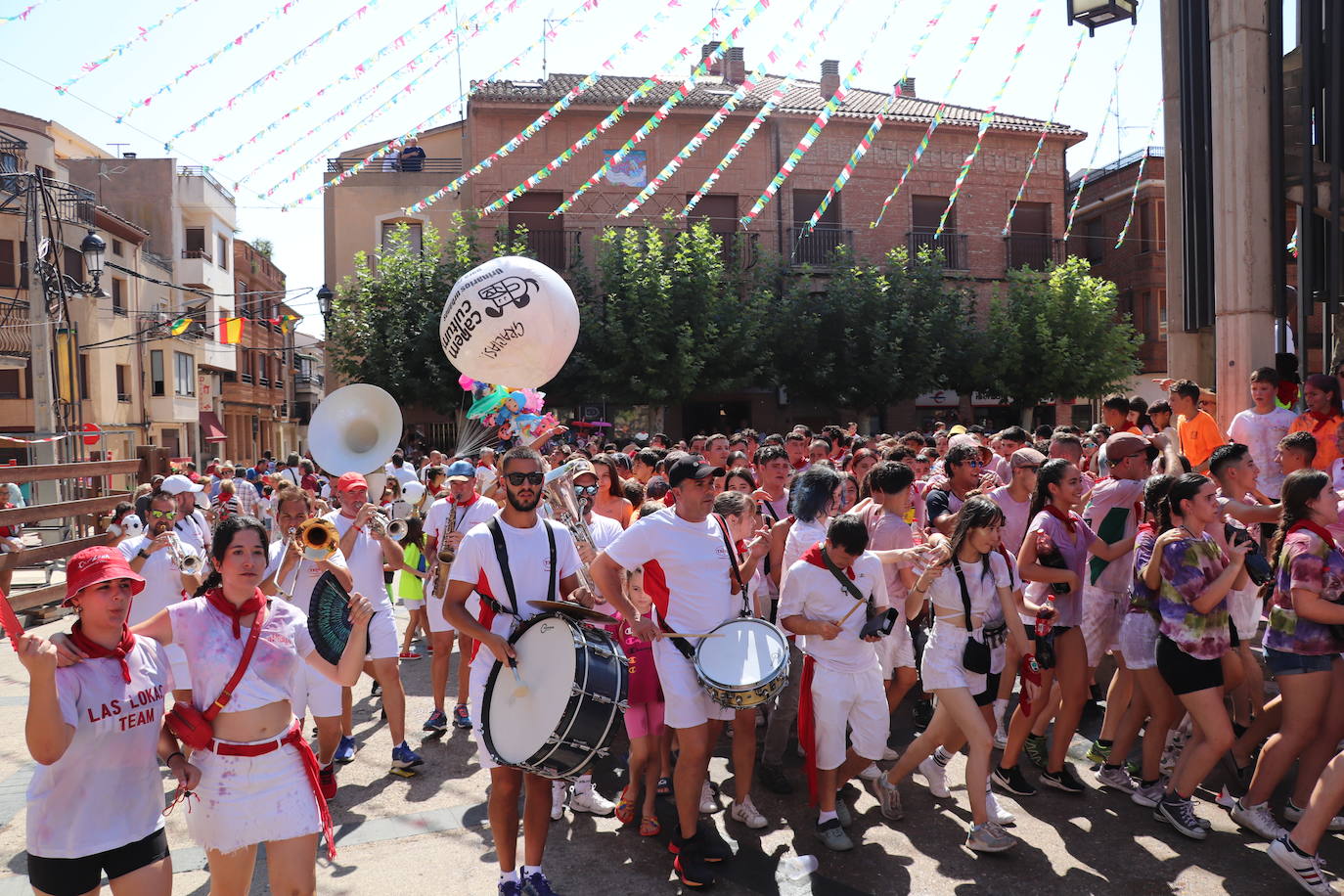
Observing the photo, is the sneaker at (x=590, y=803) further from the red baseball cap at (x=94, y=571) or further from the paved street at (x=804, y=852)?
the red baseball cap at (x=94, y=571)

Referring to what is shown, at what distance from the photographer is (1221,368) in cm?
930

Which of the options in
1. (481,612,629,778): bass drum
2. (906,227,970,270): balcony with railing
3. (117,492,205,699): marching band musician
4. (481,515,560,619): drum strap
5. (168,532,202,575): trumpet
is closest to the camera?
(481,612,629,778): bass drum

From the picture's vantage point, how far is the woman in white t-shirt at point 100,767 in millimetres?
3090

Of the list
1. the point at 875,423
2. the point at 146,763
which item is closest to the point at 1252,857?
the point at 146,763

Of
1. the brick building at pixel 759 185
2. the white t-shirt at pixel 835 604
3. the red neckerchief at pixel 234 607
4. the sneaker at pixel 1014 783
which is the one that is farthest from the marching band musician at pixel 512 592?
the brick building at pixel 759 185

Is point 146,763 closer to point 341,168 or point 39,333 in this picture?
point 39,333

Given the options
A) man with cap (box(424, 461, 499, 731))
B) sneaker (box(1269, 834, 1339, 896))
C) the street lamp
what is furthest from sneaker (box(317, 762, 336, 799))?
the street lamp

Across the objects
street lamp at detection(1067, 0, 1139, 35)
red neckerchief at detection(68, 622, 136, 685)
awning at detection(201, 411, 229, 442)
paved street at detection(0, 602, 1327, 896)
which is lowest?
paved street at detection(0, 602, 1327, 896)

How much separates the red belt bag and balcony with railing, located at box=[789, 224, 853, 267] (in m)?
22.7

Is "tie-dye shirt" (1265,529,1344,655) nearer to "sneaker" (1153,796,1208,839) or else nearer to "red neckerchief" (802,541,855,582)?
"sneaker" (1153,796,1208,839)

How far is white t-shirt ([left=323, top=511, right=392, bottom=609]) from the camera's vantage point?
6.07 meters

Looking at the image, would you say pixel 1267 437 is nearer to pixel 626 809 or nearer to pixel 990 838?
pixel 990 838

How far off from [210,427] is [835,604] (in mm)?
40761

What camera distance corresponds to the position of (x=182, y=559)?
608 cm
